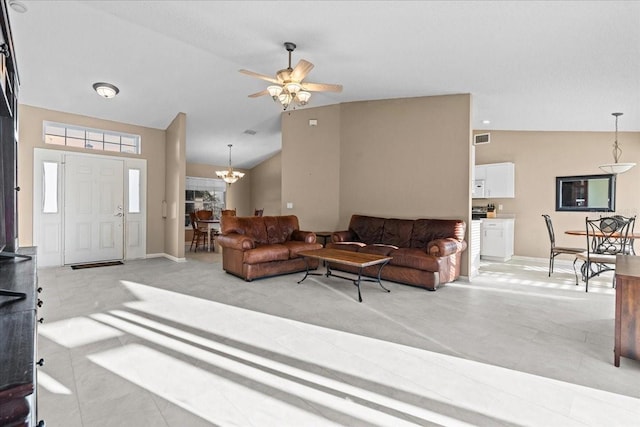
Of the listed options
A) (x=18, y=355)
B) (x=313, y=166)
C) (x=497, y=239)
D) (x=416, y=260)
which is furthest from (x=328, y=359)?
(x=497, y=239)

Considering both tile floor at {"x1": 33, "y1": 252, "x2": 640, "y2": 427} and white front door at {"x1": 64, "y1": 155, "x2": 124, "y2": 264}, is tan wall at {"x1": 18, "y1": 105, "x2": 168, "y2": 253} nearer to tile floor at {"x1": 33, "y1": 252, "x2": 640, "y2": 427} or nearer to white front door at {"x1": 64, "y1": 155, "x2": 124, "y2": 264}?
white front door at {"x1": 64, "y1": 155, "x2": 124, "y2": 264}

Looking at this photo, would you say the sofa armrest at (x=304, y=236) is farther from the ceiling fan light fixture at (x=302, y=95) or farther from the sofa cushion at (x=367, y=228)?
the ceiling fan light fixture at (x=302, y=95)

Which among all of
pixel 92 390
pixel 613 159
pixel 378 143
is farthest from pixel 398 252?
pixel 613 159

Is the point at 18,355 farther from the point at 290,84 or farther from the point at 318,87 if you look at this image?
the point at 318,87

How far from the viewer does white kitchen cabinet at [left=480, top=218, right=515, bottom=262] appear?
671 cm

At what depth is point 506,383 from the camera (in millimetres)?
2066

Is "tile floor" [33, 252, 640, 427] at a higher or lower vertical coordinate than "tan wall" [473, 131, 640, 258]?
lower

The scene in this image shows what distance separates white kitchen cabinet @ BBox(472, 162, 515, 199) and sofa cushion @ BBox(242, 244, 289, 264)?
482 centimetres

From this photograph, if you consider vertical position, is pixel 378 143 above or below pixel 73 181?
above

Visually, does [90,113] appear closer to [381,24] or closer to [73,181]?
[73,181]

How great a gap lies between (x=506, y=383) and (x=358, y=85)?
14.4 feet

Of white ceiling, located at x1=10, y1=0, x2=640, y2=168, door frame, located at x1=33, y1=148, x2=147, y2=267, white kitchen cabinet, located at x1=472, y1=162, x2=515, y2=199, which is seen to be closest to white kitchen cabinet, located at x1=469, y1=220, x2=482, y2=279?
white ceiling, located at x1=10, y1=0, x2=640, y2=168

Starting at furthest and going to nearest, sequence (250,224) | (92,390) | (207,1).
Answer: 1. (250,224)
2. (207,1)
3. (92,390)

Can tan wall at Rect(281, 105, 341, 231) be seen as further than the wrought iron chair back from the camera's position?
Yes
